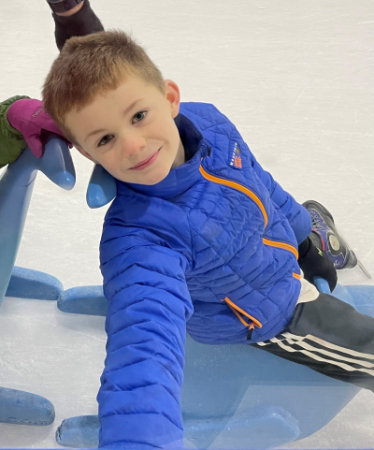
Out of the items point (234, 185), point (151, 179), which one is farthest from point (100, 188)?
point (234, 185)

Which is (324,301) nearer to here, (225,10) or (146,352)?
(146,352)

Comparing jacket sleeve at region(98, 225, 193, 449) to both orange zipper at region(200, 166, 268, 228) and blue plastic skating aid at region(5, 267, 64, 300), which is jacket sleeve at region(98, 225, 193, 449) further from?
blue plastic skating aid at region(5, 267, 64, 300)

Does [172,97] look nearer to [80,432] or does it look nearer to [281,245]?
[281,245]

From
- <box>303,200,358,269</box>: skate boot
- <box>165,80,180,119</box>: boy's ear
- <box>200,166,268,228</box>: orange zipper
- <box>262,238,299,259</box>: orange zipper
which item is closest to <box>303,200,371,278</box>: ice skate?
<box>303,200,358,269</box>: skate boot

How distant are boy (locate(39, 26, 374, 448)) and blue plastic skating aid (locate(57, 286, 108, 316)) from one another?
0.29m

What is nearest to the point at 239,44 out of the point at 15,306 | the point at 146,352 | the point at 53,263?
the point at 53,263

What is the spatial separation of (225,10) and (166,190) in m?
1.57

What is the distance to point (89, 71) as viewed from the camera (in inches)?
24.0

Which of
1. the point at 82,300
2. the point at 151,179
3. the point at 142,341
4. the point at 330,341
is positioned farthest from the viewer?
the point at 82,300

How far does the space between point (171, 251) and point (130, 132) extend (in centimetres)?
13

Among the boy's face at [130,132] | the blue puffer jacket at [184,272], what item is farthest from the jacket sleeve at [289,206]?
the boy's face at [130,132]

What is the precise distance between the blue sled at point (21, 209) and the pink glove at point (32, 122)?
1 centimetres

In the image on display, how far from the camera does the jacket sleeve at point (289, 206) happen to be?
2.89 ft

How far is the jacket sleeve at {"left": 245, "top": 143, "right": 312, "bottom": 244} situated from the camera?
0.88m
